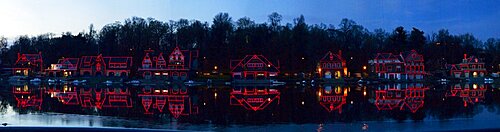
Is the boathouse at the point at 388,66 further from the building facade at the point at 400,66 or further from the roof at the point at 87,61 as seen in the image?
the roof at the point at 87,61

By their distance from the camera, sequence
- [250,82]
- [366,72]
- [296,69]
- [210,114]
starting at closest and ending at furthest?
[210,114], [250,82], [296,69], [366,72]

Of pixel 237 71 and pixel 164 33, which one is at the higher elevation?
pixel 164 33

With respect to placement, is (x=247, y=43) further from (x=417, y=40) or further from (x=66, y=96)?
(x=66, y=96)

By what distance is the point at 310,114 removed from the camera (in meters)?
18.4

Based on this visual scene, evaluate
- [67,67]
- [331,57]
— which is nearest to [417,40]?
[331,57]

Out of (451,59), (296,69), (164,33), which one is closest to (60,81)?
(164,33)

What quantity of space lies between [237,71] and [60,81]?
23534mm

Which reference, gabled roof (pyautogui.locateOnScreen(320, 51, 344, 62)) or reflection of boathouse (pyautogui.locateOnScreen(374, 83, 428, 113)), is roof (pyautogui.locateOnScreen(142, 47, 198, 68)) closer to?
gabled roof (pyautogui.locateOnScreen(320, 51, 344, 62))

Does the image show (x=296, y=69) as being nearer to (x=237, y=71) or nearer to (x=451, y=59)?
(x=237, y=71)

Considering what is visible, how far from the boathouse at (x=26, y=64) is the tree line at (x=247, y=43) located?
184 centimetres

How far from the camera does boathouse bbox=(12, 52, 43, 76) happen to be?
76438mm

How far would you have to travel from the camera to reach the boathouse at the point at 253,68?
6353 centimetres

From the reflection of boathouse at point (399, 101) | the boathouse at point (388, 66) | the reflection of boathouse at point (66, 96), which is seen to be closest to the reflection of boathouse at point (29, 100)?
the reflection of boathouse at point (66, 96)

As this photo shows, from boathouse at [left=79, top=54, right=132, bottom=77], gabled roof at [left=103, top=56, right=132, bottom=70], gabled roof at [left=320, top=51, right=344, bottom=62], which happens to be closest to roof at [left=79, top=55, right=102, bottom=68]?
boathouse at [left=79, top=54, right=132, bottom=77]
